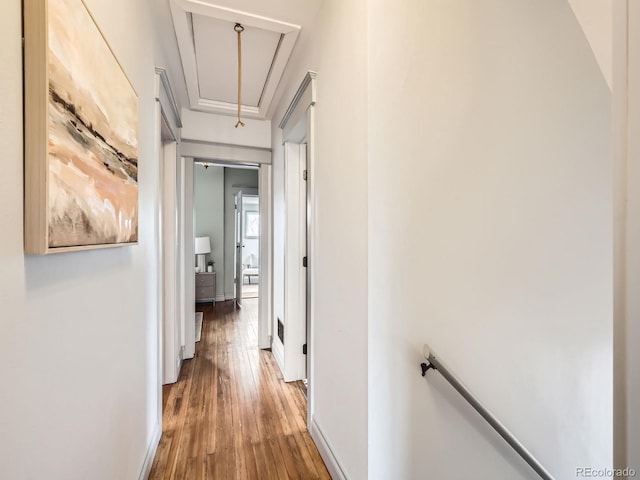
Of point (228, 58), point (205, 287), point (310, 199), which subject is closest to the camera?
point (310, 199)

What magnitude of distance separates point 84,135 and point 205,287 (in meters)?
4.83

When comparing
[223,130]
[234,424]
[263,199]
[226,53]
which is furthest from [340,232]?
[223,130]

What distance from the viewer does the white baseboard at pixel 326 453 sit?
143 centimetres

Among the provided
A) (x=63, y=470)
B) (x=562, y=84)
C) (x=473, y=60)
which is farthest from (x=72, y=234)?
(x=562, y=84)

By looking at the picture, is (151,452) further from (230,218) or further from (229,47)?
(230,218)

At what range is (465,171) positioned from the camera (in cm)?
149

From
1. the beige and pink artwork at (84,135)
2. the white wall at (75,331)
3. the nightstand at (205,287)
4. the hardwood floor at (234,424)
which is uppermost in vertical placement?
the beige and pink artwork at (84,135)

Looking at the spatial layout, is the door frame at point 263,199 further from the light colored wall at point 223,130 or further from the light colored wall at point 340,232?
the light colored wall at point 340,232

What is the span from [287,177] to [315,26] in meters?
1.10

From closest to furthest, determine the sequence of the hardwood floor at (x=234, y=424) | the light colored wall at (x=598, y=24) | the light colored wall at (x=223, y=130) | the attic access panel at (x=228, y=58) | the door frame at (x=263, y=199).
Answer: the light colored wall at (x=598, y=24) < the hardwood floor at (x=234, y=424) < the attic access panel at (x=228, y=58) < the light colored wall at (x=223, y=130) < the door frame at (x=263, y=199)

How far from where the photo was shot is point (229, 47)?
2.02 meters

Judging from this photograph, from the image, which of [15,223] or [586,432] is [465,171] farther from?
[586,432]

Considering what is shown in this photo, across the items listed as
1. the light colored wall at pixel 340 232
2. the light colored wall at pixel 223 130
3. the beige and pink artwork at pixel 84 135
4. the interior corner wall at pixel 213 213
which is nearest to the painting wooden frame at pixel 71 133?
the beige and pink artwork at pixel 84 135

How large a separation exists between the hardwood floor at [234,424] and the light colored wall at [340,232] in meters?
0.26
